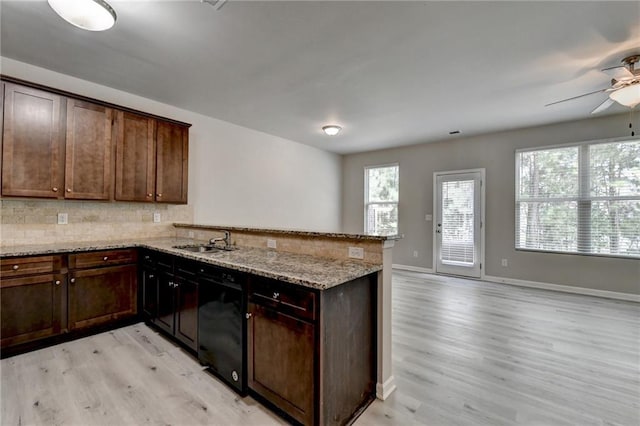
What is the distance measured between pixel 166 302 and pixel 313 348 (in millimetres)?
1860

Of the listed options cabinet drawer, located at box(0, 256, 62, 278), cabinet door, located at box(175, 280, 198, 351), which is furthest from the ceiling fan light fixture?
cabinet drawer, located at box(0, 256, 62, 278)

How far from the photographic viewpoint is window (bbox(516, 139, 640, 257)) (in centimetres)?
411

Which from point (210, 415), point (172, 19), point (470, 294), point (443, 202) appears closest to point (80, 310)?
point (210, 415)

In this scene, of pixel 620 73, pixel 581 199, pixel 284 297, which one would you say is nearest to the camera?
pixel 284 297

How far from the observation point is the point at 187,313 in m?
2.41

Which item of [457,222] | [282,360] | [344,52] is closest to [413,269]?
[457,222]

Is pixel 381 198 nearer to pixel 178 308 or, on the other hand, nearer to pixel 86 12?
pixel 178 308

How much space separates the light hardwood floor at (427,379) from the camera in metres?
1.76

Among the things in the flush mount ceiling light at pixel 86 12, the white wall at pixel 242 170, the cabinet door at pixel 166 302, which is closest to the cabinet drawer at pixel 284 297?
the cabinet door at pixel 166 302

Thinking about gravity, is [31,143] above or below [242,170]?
below

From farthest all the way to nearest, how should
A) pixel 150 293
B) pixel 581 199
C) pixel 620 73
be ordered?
pixel 581 199 → pixel 150 293 → pixel 620 73

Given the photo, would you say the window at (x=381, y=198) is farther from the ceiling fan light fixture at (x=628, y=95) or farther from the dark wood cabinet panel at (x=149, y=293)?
the dark wood cabinet panel at (x=149, y=293)

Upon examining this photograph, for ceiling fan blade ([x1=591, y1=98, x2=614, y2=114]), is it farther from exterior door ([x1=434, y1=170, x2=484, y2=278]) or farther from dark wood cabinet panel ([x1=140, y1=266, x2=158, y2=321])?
dark wood cabinet panel ([x1=140, y1=266, x2=158, y2=321])

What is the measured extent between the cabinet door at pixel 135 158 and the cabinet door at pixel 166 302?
3.66 feet
